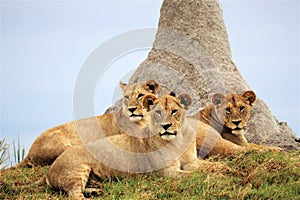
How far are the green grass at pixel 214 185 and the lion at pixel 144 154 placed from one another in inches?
6.8

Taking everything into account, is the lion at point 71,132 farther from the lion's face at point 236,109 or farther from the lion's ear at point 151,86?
the lion's face at point 236,109

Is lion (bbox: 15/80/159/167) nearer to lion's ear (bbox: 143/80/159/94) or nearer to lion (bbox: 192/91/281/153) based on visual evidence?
lion's ear (bbox: 143/80/159/94)

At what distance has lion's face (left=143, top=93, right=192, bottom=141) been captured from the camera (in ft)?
23.1

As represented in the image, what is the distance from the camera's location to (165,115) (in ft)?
23.0

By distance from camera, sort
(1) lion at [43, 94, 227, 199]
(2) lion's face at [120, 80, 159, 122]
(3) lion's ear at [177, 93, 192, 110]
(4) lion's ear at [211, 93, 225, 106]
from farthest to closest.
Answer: (4) lion's ear at [211, 93, 225, 106]
(2) lion's face at [120, 80, 159, 122]
(3) lion's ear at [177, 93, 192, 110]
(1) lion at [43, 94, 227, 199]

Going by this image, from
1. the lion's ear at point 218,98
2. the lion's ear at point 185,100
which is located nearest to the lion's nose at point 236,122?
the lion's ear at point 218,98

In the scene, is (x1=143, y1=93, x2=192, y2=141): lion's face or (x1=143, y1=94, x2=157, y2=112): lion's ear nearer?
(x1=143, y1=93, x2=192, y2=141): lion's face

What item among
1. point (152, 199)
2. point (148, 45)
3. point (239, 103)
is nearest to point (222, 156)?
point (239, 103)

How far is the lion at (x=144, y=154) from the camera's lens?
271 inches

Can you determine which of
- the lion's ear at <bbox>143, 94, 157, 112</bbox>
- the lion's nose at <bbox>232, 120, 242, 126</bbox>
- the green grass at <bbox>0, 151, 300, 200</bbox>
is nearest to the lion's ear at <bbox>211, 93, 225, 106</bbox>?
the lion's nose at <bbox>232, 120, 242, 126</bbox>

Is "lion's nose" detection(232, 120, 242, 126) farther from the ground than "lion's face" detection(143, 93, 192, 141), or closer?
closer

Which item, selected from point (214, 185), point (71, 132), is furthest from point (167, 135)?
point (71, 132)

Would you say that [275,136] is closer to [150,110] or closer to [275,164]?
[275,164]

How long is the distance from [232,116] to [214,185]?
8.28 ft
